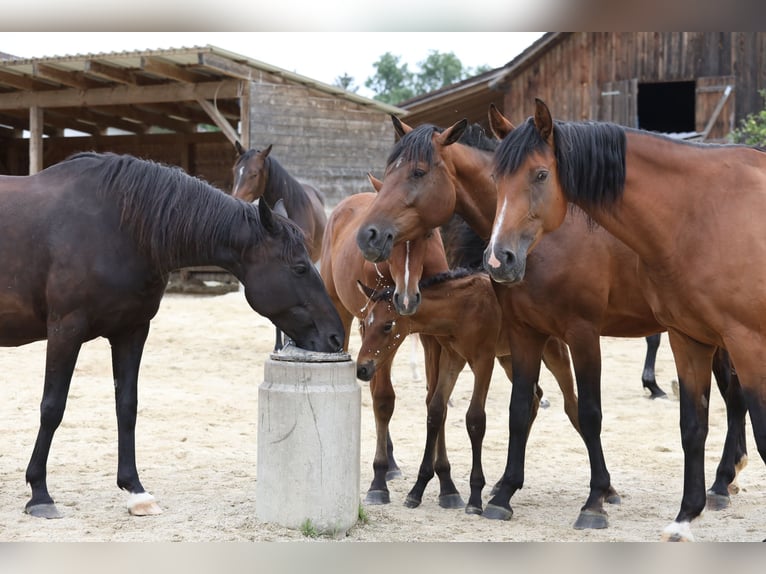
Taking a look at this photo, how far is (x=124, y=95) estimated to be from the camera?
1620 centimetres

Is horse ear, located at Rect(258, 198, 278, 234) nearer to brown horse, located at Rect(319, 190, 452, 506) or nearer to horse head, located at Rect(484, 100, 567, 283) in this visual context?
brown horse, located at Rect(319, 190, 452, 506)

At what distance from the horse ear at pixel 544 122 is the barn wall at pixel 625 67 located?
526 inches

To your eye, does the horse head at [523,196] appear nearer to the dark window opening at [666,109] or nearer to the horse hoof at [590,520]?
the horse hoof at [590,520]

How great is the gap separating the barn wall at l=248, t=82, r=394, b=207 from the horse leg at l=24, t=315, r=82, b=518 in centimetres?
1104

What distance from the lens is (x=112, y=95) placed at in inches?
642

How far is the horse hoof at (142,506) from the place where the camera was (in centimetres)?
488

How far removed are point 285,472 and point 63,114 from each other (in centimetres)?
1706

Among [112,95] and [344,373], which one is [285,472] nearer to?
[344,373]

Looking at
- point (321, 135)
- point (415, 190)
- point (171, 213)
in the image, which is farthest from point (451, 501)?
point (321, 135)

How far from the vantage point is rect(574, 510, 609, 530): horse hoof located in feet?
15.7

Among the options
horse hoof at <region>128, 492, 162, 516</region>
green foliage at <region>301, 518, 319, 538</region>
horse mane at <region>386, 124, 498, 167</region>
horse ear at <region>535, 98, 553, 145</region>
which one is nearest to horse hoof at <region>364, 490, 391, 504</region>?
green foliage at <region>301, 518, 319, 538</region>

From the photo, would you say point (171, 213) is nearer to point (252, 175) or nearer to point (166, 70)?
point (252, 175)

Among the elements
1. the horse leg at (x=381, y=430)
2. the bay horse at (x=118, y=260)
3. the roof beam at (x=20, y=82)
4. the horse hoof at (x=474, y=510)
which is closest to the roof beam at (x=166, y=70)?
the roof beam at (x=20, y=82)

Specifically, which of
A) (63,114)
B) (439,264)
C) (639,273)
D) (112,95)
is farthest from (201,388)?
(63,114)
